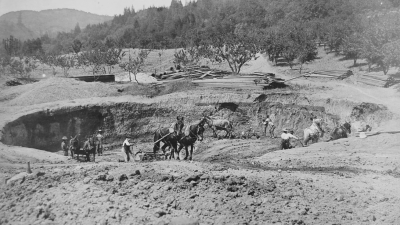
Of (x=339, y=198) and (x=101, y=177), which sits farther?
(x=101, y=177)

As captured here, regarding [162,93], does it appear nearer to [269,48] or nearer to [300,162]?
[300,162]

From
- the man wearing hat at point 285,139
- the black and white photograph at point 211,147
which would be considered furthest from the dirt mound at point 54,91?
the man wearing hat at point 285,139

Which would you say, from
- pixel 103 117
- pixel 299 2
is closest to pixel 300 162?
pixel 103 117

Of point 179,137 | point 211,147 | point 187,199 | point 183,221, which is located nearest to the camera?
point 183,221

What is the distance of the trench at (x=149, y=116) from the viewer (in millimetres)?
23750

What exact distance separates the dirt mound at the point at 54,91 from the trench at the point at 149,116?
3.55 metres

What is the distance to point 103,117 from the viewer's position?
2577 centimetres

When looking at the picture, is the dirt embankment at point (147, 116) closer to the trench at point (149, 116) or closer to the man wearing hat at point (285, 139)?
the trench at point (149, 116)

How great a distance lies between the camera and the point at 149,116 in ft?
87.7

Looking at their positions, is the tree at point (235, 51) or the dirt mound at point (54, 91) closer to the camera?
the dirt mound at point (54, 91)

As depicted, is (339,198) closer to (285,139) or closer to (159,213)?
(159,213)

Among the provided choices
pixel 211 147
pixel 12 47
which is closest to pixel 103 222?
pixel 211 147

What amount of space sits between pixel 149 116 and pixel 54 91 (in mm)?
7528

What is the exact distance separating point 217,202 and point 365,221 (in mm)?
3589
